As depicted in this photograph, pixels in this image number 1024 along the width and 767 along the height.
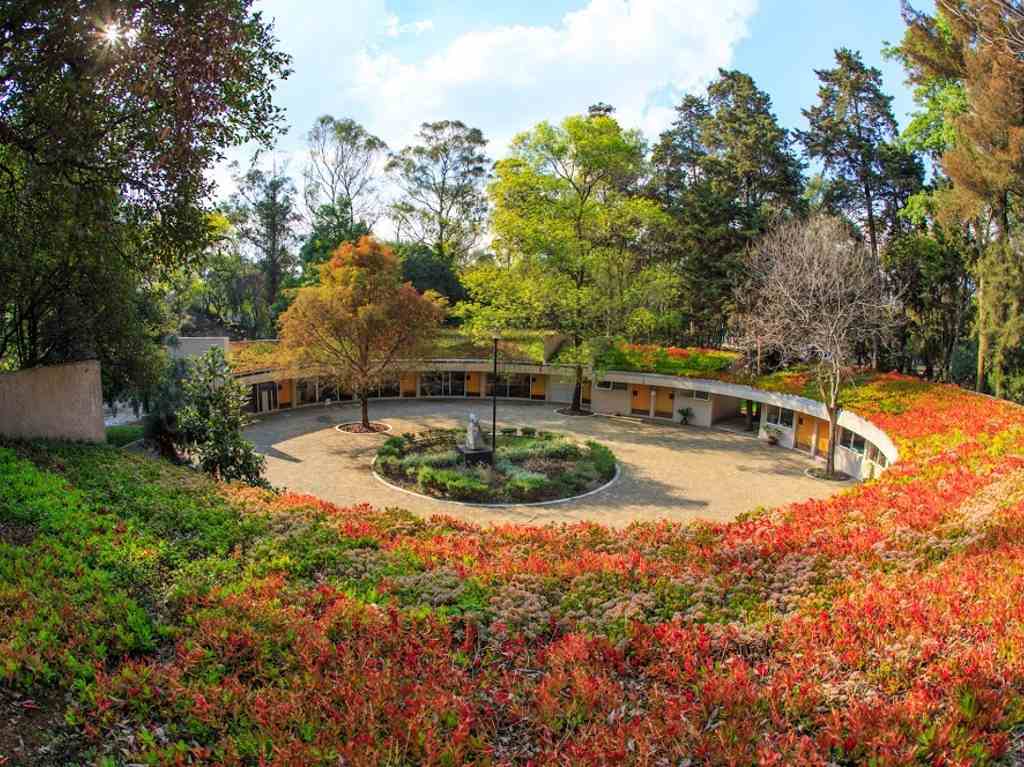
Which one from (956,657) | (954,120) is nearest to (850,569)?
(956,657)

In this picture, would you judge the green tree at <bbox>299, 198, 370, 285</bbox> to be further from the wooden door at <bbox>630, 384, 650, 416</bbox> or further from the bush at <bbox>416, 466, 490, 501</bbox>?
the bush at <bbox>416, 466, 490, 501</bbox>

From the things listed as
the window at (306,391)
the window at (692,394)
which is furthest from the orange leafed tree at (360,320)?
the window at (692,394)

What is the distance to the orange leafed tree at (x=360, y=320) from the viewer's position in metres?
24.1

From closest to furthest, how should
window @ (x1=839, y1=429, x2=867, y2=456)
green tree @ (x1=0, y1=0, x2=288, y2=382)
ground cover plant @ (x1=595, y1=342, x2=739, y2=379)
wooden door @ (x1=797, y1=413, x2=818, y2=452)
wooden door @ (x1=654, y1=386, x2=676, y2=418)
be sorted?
green tree @ (x1=0, y1=0, x2=288, y2=382)
window @ (x1=839, y1=429, x2=867, y2=456)
wooden door @ (x1=797, y1=413, x2=818, y2=452)
ground cover plant @ (x1=595, y1=342, x2=739, y2=379)
wooden door @ (x1=654, y1=386, x2=676, y2=418)

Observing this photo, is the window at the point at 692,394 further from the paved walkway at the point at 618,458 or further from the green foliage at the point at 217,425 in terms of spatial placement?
the green foliage at the point at 217,425

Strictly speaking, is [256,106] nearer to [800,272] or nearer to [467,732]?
[467,732]

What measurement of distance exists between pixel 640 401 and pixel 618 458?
31.6 ft

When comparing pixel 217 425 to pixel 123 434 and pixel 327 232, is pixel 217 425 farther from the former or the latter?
pixel 327 232

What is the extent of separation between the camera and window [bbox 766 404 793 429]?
26.8 meters

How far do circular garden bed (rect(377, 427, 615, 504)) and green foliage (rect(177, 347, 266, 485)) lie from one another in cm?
455

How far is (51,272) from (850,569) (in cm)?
1517

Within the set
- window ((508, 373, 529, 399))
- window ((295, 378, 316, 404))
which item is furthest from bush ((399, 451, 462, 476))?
window ((508, 373, 529, 399))

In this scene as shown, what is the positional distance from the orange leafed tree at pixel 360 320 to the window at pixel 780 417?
48.5 feet

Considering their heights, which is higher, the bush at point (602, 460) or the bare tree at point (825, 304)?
the bare tree at point (825, 304)
